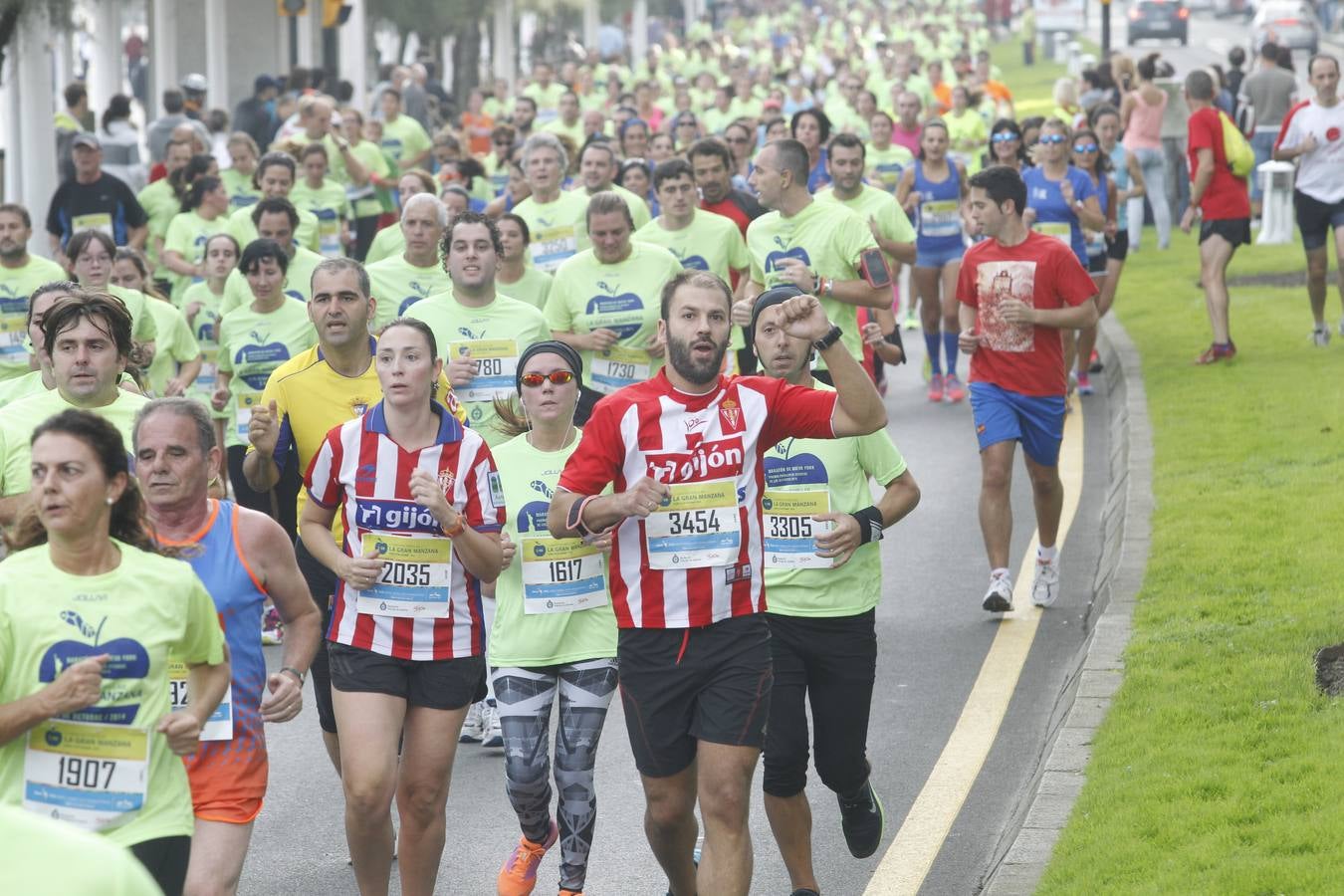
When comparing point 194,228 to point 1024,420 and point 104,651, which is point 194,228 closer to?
point 1024,420

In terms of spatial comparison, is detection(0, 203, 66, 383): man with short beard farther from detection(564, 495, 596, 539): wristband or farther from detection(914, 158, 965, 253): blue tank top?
detection(914, 158, 965, 253): blue tank top

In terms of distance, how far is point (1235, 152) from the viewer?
16312 millimetres

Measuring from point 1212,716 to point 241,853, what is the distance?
3591mm

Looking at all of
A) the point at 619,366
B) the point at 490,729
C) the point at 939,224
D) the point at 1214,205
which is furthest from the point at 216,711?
the point at 1214,205

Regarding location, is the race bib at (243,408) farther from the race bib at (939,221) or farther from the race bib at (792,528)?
the race bib at (939,221)

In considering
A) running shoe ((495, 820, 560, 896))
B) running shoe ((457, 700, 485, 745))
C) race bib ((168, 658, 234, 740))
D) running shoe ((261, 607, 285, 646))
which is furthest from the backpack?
race bib ((168, 658, 234, 740))

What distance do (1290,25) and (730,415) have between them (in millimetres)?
56463

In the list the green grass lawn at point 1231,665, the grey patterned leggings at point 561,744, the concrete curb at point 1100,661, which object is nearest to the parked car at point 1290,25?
the green grass lawn at point 1231,665

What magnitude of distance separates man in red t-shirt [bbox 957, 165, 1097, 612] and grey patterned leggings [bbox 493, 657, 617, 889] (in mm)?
4002

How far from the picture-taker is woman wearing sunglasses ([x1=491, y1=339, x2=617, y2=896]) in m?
6.54

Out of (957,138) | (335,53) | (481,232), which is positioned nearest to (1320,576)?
(481,232)

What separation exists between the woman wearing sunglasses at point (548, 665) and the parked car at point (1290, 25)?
5351 cm

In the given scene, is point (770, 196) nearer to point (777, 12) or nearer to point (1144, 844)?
point (1144, 844)

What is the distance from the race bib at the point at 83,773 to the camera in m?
4.51
